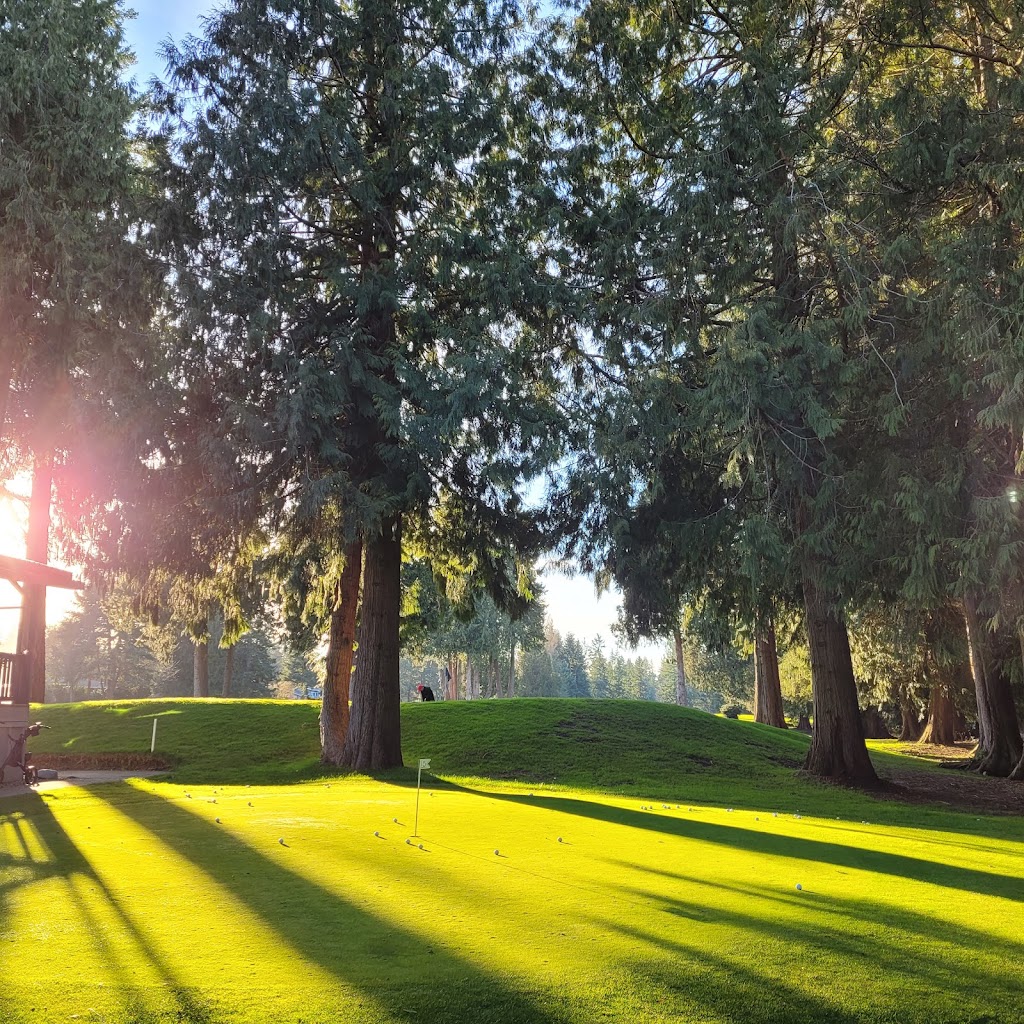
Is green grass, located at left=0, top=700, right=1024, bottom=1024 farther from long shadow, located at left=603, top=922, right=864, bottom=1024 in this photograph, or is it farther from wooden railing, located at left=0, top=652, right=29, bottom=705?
wooden railing, located at left=0, top=652, right=29, bottom=705

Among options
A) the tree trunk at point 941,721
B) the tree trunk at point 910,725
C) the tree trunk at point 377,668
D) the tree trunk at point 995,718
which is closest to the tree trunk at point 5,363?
the tree trunk at point 377,668

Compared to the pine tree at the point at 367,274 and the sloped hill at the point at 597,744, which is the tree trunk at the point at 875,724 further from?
the pine tree at the point at 367,274

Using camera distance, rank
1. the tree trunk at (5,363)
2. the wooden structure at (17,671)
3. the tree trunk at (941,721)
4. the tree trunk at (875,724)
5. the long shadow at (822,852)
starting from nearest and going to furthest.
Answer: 1. the long shadow at (822,852)
2. the wooden structure at (17,671)
3. the tree trunk at (5,363)
4. the tree trunk at (941,721)
5. the tree trunk at (875,724)

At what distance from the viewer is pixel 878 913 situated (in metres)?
5.09

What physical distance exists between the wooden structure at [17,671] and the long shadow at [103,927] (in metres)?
6.18

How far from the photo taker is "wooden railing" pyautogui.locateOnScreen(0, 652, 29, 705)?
539 inches

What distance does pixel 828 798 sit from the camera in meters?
14.8

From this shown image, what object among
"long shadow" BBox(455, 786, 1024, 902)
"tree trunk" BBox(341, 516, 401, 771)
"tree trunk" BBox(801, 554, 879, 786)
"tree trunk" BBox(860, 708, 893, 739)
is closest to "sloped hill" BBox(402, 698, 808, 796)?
"tree trunk" BBox(801, 554, 879, 786)

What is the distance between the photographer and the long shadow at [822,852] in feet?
20.3

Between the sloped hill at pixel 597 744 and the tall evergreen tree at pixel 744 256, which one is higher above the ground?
the tall evergreen tree at pixel 744 256

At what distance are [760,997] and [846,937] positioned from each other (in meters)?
1.13

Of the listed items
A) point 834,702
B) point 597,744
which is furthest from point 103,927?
point 597,744

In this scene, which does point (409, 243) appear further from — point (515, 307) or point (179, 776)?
point (179, 776)

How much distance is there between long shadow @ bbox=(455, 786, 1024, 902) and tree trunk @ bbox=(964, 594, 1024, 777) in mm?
14499
